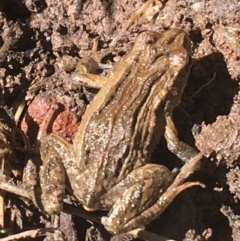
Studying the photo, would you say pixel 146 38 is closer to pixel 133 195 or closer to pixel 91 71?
pixel 91 71

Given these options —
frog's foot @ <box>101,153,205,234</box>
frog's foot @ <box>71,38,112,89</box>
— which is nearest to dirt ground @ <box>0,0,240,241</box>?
frog's foot @ <box>71,38,112,89</box>

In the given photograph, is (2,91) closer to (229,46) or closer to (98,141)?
(98,141)

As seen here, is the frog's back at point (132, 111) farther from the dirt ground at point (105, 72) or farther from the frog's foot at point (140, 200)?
the dirt ground at point (105, 72)

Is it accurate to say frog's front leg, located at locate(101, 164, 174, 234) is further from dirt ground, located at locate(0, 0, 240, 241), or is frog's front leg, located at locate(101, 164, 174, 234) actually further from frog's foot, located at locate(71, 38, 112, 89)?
frog's foot, located at locate(71, 38, 112, 89)

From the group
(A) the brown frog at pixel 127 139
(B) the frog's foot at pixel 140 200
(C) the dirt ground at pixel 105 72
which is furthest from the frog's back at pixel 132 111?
(C) the dirt ground at pixel 105 72

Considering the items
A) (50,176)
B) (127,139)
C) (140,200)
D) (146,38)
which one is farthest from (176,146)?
(50,176)

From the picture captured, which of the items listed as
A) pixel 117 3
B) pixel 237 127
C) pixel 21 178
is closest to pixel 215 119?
pixel 237 127
